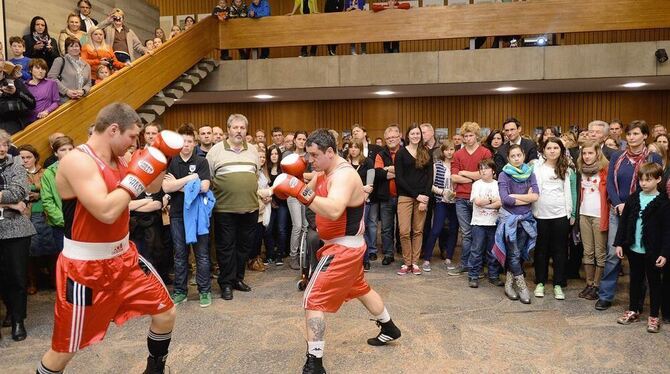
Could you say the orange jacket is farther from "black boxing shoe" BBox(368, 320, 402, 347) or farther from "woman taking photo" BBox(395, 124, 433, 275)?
"black boxing shoe" BBox(368, 320, 402, 347)

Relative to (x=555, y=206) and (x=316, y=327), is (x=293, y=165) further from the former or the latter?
(x=555, y=206)

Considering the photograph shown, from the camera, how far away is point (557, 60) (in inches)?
371

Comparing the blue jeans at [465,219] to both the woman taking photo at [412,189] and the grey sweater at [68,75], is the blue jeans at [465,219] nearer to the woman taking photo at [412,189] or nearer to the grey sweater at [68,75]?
the woman taking photo at [412,189]

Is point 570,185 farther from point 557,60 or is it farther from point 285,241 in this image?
point 557,60

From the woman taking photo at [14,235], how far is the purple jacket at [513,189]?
4.13 m

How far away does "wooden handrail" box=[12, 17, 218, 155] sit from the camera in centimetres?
516

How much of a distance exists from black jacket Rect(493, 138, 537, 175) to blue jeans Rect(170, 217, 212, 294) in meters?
3.18

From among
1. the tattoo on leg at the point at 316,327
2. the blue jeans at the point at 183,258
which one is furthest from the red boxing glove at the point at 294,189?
the blue jeans at the point at 183,258

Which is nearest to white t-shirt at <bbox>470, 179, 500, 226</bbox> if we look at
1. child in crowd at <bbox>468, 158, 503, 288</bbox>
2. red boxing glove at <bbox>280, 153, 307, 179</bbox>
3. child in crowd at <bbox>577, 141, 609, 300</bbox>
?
child in crowd at <bbox>468, 158, 503, 288</bbox>

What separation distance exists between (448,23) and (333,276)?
25.7 feet

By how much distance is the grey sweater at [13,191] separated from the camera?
3.91 meters

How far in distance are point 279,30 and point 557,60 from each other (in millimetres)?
5400

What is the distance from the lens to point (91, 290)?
8.57ft

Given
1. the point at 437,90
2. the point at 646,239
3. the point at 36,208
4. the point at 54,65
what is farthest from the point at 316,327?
the point at 437,90
